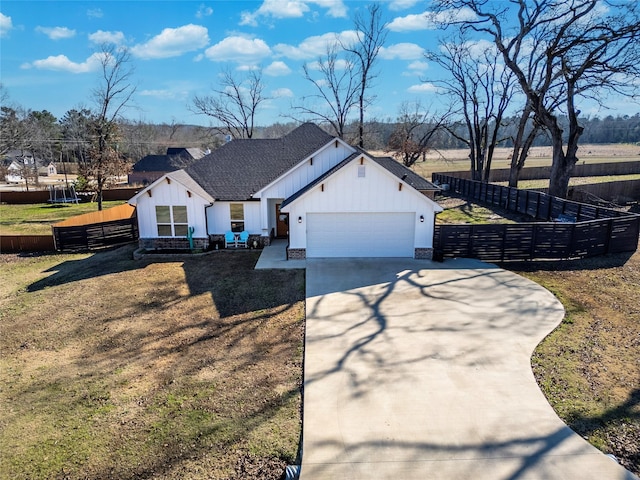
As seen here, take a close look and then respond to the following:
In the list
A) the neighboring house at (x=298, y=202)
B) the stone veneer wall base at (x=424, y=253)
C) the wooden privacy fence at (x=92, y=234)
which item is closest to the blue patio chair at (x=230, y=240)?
the neighboring house at (x=298, y=202)

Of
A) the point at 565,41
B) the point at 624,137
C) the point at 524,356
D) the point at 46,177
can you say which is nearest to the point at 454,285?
the point at 524,356

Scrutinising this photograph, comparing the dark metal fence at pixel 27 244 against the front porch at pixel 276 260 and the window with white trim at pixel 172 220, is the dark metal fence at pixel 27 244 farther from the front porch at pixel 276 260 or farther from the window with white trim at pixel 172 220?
the front porch at pixel 276 260

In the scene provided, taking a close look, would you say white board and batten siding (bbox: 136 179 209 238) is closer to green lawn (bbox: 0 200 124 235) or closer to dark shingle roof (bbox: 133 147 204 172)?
green lawn (bbox: 0 200 124 235)

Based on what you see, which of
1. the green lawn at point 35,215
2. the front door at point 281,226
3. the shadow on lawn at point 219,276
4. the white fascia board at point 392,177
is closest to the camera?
the shadow on lawn at point 219,276

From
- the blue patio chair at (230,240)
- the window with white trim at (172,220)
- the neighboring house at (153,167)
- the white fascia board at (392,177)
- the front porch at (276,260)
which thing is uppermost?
the neighboring house at (153,167)

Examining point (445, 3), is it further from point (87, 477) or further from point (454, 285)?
point (87, 477)

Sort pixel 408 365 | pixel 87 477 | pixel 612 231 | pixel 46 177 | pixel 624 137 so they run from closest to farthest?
pixel 87 477 < pixel 408 365 < pixel 612 231 < pixel 46 177 < pixel 624 137

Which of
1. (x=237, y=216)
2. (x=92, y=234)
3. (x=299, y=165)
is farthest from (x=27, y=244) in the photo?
(x=299, y=165)
